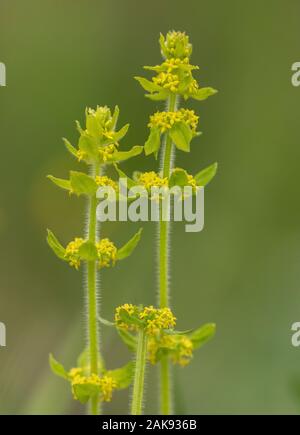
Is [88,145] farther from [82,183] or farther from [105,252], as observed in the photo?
[105,252]

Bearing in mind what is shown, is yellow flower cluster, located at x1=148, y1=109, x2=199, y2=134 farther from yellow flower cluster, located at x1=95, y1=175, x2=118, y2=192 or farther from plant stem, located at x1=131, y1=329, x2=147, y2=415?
plant stem, located at x1=131, y1=329, x2=147, y2=415

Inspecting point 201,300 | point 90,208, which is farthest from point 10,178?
point 90,208

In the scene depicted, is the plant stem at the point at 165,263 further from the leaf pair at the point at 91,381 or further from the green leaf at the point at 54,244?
the green leaf at the point at 54,244

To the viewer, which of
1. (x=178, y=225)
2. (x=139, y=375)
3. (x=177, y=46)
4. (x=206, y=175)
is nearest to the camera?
(x=139, y=375)

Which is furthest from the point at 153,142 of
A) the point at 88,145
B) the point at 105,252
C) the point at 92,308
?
the point at 92,308

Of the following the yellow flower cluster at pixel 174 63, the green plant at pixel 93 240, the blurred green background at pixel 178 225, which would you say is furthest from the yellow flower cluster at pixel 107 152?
the blurred green background at pixel 178 225

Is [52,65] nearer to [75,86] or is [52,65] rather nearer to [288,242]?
[75,86]
